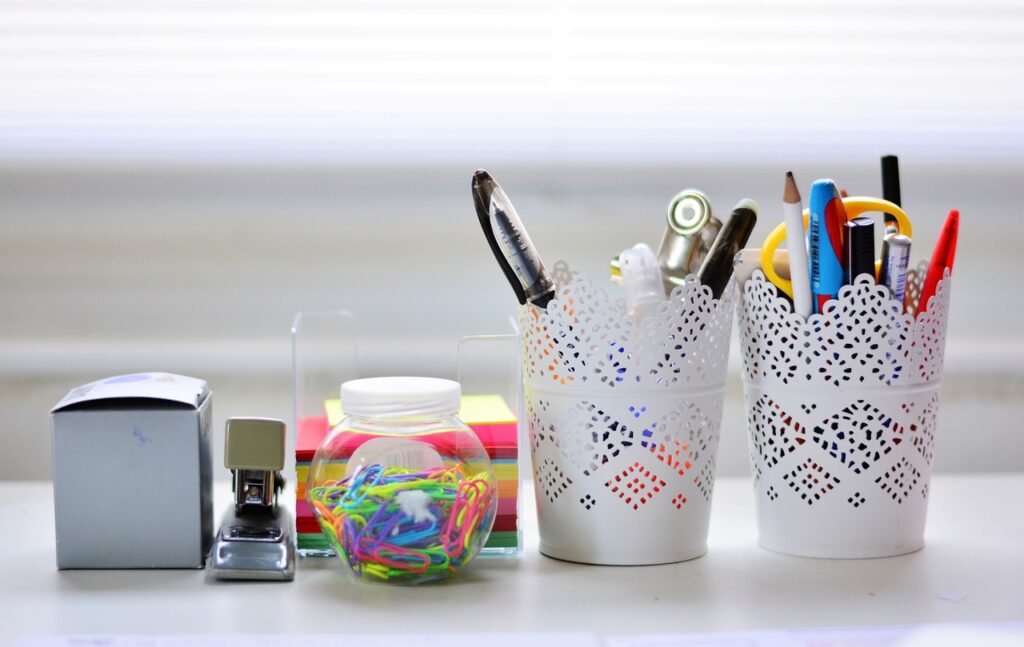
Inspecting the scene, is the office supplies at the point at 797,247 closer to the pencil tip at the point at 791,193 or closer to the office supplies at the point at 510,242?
the pencil tip at the point at 791,193

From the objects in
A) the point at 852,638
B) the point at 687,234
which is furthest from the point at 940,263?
the point at 852,638

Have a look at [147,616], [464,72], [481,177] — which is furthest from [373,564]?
[464,72]

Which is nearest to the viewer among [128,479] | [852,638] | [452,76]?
[852,638]

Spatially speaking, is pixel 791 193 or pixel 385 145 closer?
pixel 791 193

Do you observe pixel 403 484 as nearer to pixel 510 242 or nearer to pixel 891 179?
pixel 510 242

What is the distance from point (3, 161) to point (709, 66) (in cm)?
63

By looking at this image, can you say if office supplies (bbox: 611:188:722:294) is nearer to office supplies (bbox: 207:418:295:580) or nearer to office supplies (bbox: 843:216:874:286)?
office supplies (bbox: 843:216:874:286)

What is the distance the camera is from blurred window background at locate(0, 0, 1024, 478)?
98 cm

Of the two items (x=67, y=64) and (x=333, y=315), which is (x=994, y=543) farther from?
(x=67, y=64)

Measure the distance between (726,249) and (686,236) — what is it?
0.10 feet

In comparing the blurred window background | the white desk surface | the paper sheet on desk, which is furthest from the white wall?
the paper sheet on desk

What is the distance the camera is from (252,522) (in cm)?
69

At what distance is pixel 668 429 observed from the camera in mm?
684

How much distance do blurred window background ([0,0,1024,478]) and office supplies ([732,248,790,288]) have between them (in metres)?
0.30
